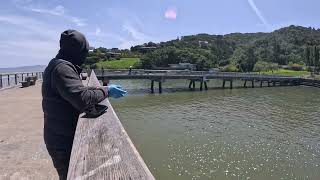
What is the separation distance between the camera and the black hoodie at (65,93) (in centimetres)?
327

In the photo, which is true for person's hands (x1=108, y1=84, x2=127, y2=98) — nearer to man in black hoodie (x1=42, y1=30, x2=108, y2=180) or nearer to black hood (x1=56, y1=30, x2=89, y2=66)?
man in black hoodie (x1=42, y1=30, x2=108, y2=180)

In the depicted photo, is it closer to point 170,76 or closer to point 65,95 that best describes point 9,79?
point 170,76

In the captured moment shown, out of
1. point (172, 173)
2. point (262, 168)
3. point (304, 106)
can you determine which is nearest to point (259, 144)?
point (262, 168)

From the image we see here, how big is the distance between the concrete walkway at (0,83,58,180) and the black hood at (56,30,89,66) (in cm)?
474

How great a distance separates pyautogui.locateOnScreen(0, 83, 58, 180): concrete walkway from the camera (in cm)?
814

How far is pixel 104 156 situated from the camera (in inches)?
110

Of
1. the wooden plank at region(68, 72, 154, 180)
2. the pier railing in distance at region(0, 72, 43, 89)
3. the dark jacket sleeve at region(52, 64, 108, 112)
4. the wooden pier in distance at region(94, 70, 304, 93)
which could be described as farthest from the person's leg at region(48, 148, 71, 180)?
the wooden pier in distance at region(94, 70, 304, 93)

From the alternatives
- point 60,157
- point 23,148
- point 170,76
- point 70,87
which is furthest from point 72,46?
point 170,76

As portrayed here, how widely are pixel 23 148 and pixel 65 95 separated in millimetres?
7718

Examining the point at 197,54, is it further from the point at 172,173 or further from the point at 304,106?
the point at 172,173

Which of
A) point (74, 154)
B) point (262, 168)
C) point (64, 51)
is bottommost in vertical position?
point (262, 168)

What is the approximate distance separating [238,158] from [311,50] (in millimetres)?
101075

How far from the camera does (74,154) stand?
2947mm

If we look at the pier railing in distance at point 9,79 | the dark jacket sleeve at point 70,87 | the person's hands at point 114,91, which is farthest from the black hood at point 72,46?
the pier railing in distance at point 9,79
